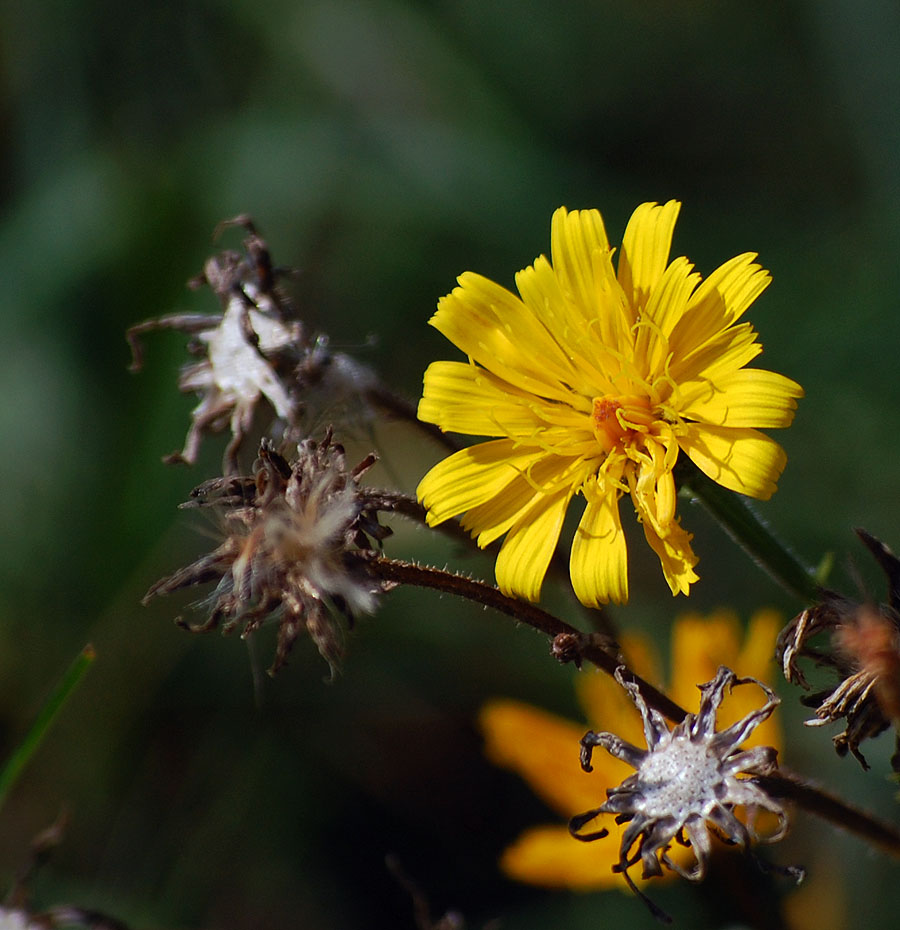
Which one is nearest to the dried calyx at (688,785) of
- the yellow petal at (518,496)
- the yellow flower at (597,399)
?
the yellow flower at (597,399)

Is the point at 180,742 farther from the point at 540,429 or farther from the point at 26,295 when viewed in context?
the point at 540,429

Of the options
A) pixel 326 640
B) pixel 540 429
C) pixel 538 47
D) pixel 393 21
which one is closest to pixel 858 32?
pixel 538 47

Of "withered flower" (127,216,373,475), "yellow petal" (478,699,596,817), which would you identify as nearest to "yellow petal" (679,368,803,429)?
"withered flower" (127,216,373,475)

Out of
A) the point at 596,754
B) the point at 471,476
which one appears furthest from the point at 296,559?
the point at 596,754

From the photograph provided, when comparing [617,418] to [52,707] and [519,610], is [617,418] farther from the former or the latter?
[52,707]

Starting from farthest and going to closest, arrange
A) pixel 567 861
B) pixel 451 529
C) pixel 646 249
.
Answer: pixel 567 861 → pixel 451 529 → pixel 646 249

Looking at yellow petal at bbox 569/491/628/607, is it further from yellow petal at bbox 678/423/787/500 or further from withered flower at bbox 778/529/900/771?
withered flower at bbox 778/529/900/771
